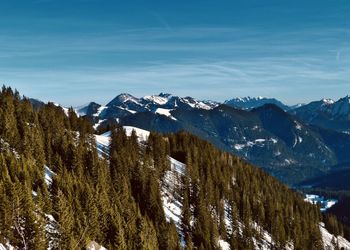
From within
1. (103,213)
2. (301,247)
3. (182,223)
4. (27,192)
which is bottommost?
(301,247)

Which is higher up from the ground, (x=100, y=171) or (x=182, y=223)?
(x=100, y=171)

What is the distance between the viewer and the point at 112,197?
364ft

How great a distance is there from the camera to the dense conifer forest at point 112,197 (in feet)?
227

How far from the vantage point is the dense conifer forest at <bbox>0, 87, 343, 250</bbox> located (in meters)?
69.1

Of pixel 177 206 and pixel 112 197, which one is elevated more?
pixel 112 197

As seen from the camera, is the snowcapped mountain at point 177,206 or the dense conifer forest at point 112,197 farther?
the snowcapped mountain at point 177,206

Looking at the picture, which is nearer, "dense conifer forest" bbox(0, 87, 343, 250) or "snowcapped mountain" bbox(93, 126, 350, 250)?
"dense conifer forest" bbox(0, 87, 343, 250)

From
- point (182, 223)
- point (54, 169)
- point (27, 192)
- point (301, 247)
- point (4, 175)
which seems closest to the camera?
point (27, 192)

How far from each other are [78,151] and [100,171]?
577 inches

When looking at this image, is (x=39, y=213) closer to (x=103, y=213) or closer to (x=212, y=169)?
(x=103, y=213)

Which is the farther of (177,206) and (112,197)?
(177,206)

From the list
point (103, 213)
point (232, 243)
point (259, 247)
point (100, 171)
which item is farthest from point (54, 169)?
point (259, 247)

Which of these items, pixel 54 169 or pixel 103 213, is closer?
pixel 103 213

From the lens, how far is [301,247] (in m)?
163
